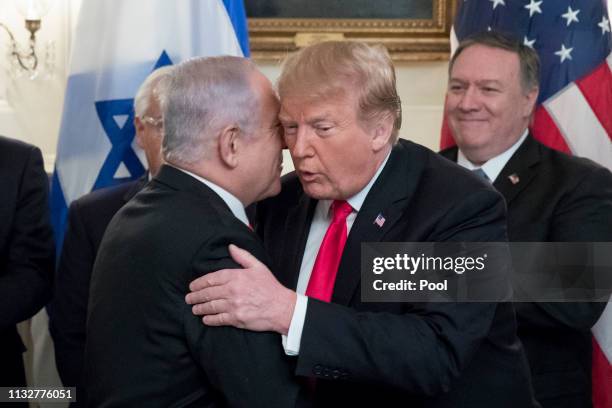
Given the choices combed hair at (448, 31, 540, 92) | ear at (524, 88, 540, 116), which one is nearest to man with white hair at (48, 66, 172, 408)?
combed hair at (448, 31, 540, 92)

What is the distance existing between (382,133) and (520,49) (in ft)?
5.23

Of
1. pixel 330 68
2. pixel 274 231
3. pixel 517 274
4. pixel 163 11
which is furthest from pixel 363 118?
pixel 163 11

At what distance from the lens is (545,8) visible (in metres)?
4.19

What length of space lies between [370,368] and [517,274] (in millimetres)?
1306

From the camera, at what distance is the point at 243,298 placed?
2029mm

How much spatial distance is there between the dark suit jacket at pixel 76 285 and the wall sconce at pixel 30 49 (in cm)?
183

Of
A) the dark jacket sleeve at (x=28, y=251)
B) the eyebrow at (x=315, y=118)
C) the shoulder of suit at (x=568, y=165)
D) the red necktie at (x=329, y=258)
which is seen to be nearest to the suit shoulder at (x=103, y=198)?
the dark jacket sleeve at (x=28, y=251)

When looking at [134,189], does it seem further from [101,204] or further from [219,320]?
[219,320]

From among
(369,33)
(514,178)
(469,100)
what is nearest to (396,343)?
(514,178)

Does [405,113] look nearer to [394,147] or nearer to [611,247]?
[611,247]

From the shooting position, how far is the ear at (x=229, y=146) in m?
2.18

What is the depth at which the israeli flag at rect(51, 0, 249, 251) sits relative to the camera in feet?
13.4

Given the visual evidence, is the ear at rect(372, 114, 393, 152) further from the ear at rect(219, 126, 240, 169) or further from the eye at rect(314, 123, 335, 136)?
the ear at rect(219, 126, 240, 169)

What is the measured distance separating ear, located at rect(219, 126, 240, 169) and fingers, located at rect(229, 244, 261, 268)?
24 cm
